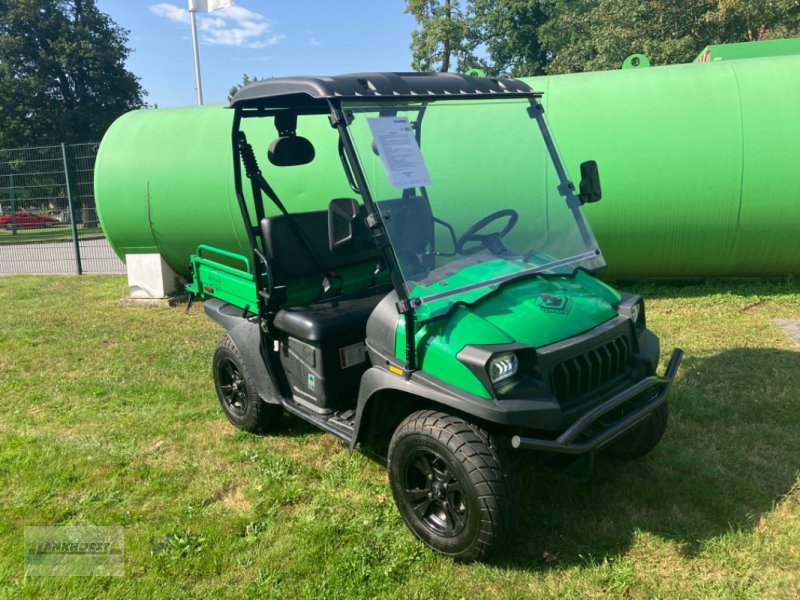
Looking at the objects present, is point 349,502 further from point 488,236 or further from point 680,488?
point 680,488

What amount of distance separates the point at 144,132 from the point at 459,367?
729 cm

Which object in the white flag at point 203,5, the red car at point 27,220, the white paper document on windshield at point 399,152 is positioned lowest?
the red car at point 27,220

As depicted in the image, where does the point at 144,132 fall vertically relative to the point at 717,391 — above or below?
above

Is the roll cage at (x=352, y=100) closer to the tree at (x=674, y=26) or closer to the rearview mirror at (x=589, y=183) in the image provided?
the rearview mirror at (x=589, y=183)

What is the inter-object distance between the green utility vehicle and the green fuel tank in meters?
3.33

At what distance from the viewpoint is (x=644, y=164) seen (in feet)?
21.8

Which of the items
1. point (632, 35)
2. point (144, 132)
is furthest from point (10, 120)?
point (632, 35)

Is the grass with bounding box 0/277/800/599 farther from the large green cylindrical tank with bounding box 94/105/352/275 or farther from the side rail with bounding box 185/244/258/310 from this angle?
the large green cylindrical tank with bounding box 94/105/352/275

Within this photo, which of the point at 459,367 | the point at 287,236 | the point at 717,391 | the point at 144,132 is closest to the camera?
the point at 459,367

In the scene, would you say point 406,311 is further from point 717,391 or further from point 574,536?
point 717,391

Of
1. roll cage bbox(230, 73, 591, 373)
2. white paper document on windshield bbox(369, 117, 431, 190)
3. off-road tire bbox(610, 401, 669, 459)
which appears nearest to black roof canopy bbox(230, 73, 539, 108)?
roll cage bbox(230, 73, 591, 373)

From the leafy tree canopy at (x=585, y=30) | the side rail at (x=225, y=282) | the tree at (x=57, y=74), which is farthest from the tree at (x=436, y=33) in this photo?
the side rail at (x=225, y=282)

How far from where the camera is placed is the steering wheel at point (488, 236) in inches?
122

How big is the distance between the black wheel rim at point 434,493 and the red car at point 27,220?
44.7 ft
